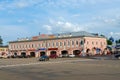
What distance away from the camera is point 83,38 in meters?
98.8

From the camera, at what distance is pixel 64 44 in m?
105

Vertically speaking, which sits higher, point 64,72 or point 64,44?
point 64,44

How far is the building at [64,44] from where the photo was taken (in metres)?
100

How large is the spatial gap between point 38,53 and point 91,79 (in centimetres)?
9674

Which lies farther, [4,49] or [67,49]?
[4,49]

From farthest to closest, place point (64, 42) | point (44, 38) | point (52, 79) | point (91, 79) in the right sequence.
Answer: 1. point (44, 38)
2. point (64, 42)
3. point (52, 79)
4. point (91, 79)

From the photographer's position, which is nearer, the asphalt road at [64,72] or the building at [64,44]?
the asphalt road at [64,72]

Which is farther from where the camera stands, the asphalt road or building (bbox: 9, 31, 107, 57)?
building (bbox: 9, 31, 107, 57)

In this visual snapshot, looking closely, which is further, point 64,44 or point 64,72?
point 64,44

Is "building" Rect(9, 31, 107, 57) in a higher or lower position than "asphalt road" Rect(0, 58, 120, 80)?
higher

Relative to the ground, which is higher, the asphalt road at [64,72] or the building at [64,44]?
the building at [64,44]

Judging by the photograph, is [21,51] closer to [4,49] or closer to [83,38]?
[4,49]

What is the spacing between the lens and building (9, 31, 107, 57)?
10006 centimetres

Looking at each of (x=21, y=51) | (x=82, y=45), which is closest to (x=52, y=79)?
(x=82, y=45)
